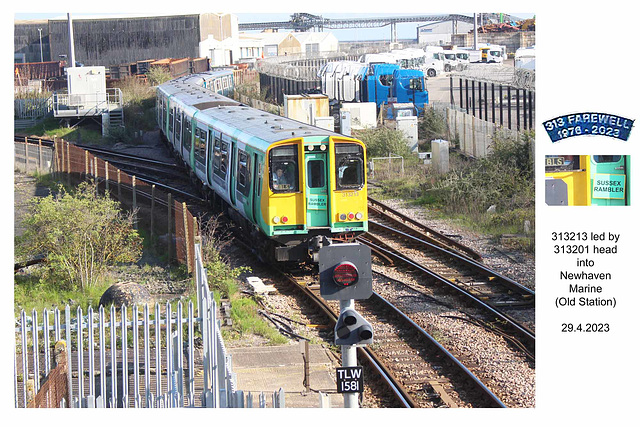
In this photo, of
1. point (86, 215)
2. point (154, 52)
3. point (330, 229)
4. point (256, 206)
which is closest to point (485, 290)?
point (330, 229)

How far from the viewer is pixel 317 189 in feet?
47.1

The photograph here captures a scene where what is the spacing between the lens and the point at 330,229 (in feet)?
47.3

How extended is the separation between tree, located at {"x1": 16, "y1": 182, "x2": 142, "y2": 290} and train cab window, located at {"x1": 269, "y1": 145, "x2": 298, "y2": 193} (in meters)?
2.92

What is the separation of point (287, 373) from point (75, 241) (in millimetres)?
5575

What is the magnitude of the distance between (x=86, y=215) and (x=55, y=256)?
89cm

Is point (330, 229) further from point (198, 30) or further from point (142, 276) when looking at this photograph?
point (198, 30)

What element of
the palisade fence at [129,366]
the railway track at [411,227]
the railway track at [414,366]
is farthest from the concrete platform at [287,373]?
the railway track at [411,227]

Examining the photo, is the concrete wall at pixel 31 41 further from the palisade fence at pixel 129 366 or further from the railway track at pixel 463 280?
the palisade fence at pixel 129 366

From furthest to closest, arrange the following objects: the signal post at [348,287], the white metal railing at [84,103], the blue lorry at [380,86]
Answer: the blue lorry at [380,86], the white metal railing at [84,103], the signal post at [348,287]

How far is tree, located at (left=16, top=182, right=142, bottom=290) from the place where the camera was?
14148 millimetres

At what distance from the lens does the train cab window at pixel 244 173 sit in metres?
15.3

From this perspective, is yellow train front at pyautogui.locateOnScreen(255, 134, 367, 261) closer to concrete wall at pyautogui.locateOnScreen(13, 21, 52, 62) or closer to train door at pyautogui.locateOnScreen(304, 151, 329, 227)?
train door at pyautogui.locateOnScreen(304, 151, 329, 227)

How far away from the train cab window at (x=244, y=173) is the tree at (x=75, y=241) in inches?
91.5

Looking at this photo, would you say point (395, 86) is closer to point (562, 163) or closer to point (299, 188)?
point (299, 188)
